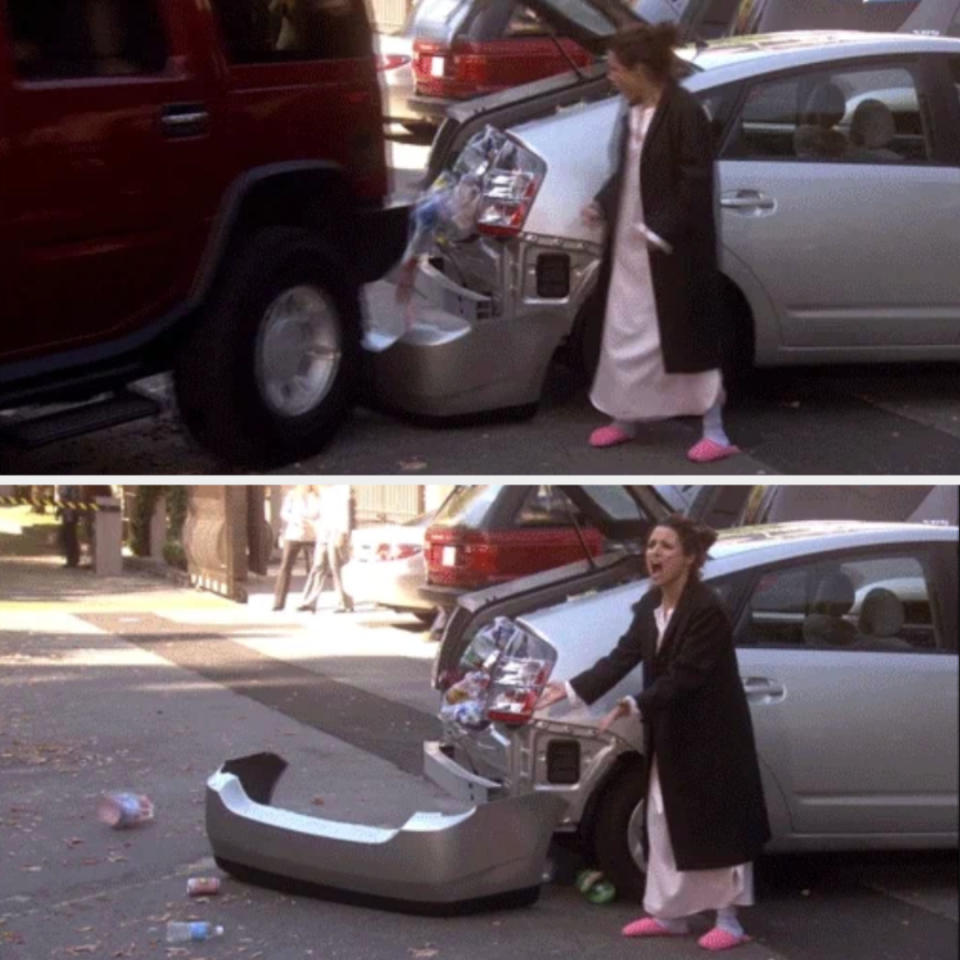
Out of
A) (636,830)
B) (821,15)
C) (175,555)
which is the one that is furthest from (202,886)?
(821,15)

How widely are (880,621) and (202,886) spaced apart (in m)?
0.91

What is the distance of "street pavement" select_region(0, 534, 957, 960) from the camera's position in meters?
2.59

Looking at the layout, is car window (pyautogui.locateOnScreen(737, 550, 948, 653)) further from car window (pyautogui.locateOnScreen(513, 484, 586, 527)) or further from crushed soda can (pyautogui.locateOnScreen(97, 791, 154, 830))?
crushed soda can (pyautogui.locateOnScreen(97, 791, 154, 830))

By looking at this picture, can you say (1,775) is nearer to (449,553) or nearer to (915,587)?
(449,553)

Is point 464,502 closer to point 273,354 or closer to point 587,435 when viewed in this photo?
point 587,435

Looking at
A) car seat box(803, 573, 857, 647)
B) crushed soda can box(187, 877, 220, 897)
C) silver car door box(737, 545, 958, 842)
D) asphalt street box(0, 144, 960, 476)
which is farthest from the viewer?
crushed soda can box(187, 877, 220, 897)

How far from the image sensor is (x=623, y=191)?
8.68 ft

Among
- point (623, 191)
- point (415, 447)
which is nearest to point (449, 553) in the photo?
point (415, 447)

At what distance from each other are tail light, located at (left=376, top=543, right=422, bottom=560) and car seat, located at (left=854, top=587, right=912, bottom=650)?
541 millimetres

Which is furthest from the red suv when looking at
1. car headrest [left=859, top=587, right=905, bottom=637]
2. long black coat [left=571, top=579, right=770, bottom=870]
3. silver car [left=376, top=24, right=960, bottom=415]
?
car headrest [left=859, top=587, right=905, bottom=637]

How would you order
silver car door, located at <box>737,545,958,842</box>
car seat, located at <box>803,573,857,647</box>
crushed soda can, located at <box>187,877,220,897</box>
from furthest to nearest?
crushed soda can, located at <box>187,877,220,897</box> → car seat, located at <box>803,573,857,647</box> → silver car door, located at <box>737,545,958,842</box>

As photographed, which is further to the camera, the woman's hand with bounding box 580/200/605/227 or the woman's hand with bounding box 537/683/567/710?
the woman's hand with bounding box 580/200/605/227

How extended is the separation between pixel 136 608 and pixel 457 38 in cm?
81

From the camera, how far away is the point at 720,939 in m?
2.49
